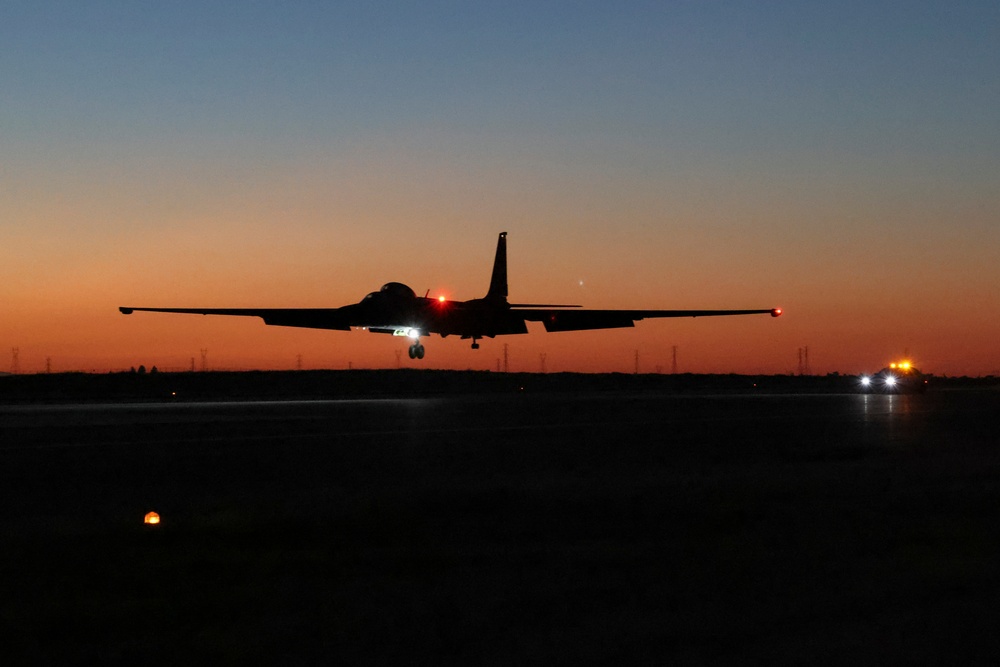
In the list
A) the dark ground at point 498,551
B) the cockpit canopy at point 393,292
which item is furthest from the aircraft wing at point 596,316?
the dark ground at point 498,551

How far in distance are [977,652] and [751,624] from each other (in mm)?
1552

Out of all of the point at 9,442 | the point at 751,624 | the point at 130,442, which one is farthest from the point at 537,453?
the point at 751,624

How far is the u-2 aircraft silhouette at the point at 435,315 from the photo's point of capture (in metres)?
54.4

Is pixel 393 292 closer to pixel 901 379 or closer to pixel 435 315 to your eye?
pixel 435 315

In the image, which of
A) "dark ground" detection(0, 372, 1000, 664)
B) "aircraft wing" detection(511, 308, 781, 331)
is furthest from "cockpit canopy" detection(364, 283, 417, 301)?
"dark ground" detection(0, 372, 1000, 664)

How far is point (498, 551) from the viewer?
1161 centimetres

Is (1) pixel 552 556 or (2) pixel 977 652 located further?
(1) pixel 552 556

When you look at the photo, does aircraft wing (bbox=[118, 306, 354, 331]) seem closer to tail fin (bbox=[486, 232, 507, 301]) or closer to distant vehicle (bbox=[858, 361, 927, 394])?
tail fin (bbox=[486, 232, 507, 301])

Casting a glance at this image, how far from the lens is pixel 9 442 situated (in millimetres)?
25531

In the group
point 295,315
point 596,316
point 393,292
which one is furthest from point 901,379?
point 295,315

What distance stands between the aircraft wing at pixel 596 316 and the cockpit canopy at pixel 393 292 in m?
7.81

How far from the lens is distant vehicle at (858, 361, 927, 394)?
2569 inches

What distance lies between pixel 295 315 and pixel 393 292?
288 inches

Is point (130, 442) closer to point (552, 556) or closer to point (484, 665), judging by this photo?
point (552, 556)
